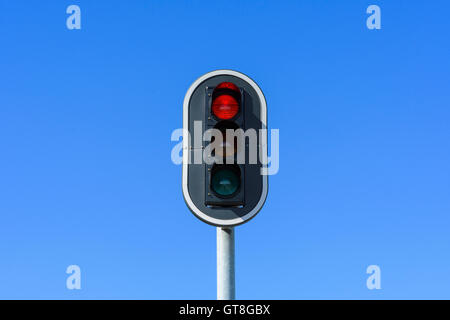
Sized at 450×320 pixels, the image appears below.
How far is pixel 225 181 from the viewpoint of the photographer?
3.43 metres

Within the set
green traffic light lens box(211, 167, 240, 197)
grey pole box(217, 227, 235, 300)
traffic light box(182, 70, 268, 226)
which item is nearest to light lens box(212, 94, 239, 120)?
traffic light box(182, 70, 268, 226)

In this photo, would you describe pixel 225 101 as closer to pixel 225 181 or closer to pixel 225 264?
pixel 225 181

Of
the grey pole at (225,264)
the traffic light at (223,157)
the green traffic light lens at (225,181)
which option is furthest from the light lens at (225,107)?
the grey pole at (225,264)

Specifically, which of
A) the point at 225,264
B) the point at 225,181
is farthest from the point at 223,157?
the point at 225,264

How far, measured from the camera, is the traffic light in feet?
11.1

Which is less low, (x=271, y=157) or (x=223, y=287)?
(x=271, y=157)

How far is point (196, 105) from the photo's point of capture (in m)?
3.50

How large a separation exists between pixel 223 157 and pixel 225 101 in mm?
286

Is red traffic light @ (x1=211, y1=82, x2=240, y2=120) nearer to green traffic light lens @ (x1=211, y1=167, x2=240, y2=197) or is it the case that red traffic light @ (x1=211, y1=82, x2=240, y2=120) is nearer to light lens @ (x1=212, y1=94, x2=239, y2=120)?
light lens @ (x1=212, y1=94, x2=239, y2=120)

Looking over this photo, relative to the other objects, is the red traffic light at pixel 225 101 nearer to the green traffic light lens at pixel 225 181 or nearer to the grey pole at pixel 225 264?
the green traffic light lens at pixel 225 181
